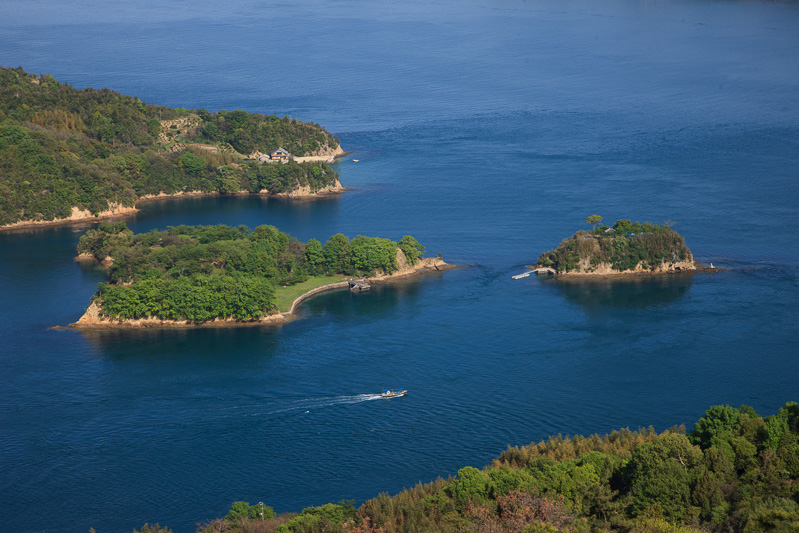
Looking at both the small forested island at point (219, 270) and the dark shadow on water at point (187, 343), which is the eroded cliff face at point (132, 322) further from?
the dark shadow on water at point (187, 343)

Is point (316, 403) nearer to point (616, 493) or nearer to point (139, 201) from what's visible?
point (616, 493)

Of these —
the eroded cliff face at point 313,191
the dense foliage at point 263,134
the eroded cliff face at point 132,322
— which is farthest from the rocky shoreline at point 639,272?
the dense foliage at point 263,134

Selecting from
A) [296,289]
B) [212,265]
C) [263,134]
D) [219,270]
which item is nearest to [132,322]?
[219,270]

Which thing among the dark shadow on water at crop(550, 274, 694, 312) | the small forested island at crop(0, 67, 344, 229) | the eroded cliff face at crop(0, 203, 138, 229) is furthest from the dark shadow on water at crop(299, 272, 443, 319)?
the eroded cliff face at crop(0, 203, 138, 229)

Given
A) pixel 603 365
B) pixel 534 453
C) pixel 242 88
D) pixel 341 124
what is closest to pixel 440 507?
pixel 534 453

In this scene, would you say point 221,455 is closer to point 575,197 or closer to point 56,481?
point 56,481

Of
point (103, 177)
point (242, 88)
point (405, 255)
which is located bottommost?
point (405, 255)
